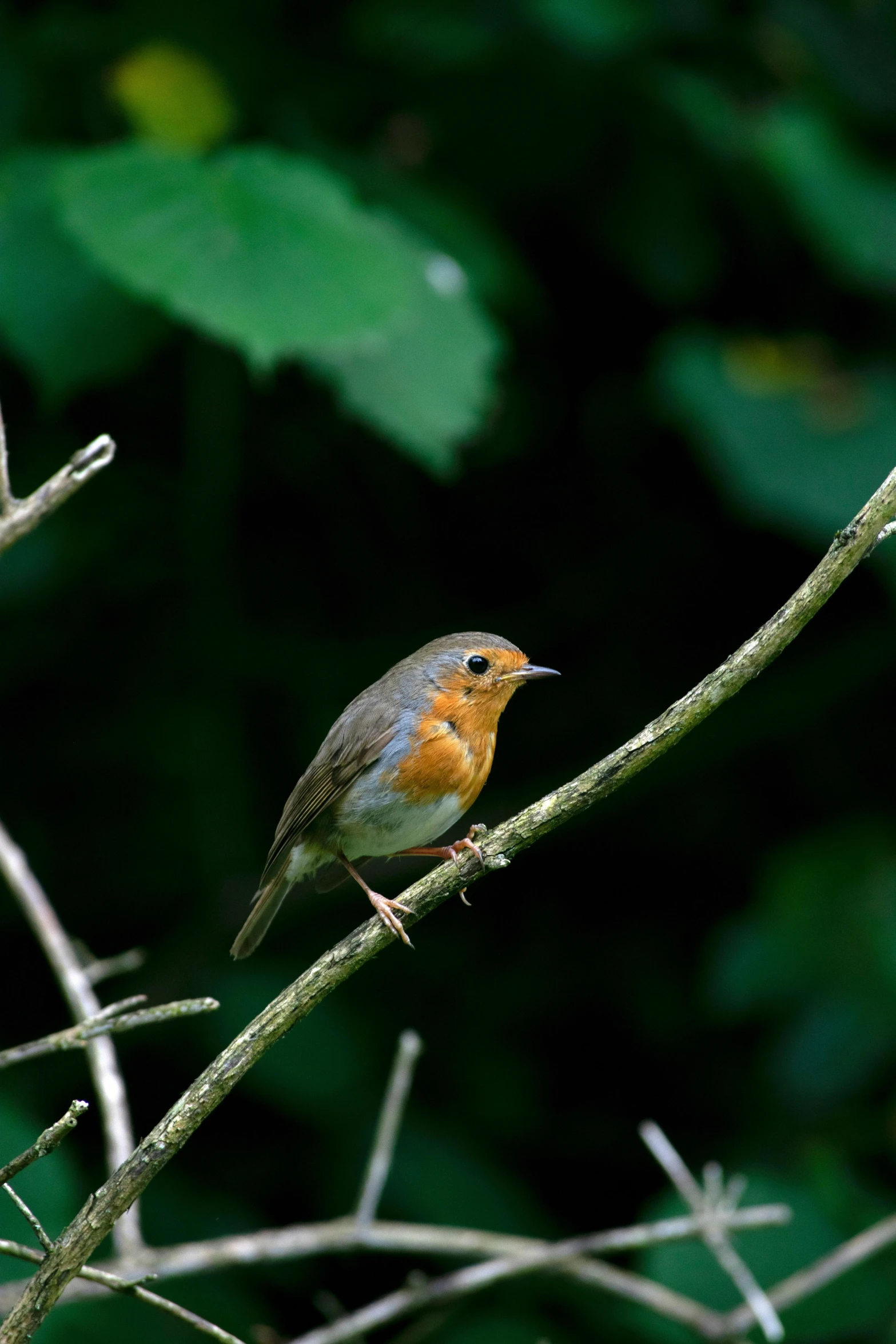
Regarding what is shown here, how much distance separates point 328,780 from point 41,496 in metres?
1.38

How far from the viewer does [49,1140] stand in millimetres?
1590

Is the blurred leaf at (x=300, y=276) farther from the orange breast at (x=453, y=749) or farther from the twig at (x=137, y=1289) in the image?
the twig at (x=137, y=1289)

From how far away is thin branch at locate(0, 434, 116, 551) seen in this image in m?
2.21

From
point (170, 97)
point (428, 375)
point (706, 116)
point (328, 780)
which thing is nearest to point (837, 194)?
point (706, 116)

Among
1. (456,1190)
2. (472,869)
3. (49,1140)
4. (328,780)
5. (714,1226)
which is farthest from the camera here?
(456,1190)

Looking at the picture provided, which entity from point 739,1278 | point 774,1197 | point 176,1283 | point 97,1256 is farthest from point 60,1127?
point 774,1197

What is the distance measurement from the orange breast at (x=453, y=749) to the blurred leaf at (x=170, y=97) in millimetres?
2586

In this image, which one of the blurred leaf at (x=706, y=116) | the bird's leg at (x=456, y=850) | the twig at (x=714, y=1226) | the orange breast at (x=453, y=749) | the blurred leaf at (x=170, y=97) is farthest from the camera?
the blurred leaf at (x=706, y=116)

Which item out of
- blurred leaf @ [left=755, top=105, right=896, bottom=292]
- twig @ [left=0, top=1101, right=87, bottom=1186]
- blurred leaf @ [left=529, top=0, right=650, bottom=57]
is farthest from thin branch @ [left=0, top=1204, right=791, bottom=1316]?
blurred leaf @ [left=529, top=0, right=650, bottom=57]

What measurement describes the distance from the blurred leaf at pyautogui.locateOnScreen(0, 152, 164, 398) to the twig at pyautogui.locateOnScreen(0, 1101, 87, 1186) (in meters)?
2.95

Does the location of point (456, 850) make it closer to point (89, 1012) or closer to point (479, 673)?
point (479, 673)

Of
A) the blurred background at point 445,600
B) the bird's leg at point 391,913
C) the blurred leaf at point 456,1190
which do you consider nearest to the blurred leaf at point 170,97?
the blurred background at point 445,600

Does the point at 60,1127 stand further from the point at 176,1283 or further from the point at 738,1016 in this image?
the point at 738,1016

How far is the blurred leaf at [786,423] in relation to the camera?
448cm
